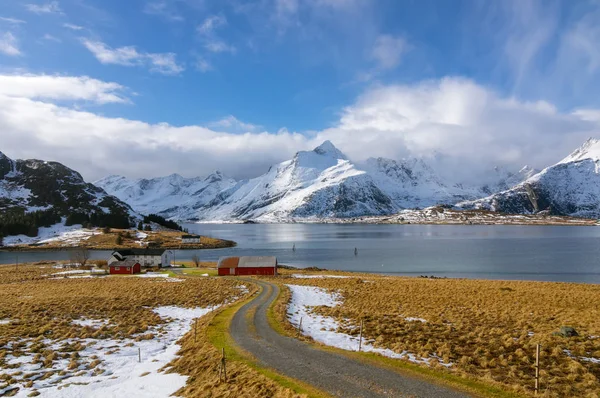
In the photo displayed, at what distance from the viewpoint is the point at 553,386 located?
15.1m

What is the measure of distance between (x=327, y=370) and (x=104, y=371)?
1126cm

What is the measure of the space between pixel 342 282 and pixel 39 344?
128ft

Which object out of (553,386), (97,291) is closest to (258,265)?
(97,291)

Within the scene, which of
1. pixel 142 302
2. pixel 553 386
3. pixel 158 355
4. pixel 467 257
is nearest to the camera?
pixel 553 386

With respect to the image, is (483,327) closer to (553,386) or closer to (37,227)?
(553,386)

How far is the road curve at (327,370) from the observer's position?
14.4 meters

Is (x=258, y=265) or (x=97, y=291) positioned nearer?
Result: (x=97, y=291)

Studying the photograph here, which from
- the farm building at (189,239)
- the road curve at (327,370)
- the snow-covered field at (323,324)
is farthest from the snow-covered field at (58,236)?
the road curve at (327,370)

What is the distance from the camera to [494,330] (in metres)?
24.2

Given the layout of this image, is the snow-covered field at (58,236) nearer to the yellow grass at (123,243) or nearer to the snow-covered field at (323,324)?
the yellow grass at (123,243)

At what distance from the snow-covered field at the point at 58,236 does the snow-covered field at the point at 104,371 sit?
16618 centimetres

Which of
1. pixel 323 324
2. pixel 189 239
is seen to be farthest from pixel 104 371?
pixel 189 239

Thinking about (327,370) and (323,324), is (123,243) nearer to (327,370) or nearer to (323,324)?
(323,324)

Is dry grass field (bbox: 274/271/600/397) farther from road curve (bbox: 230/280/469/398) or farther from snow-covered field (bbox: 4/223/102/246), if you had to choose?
snow-covered field (bbox: 4/223/102/246)
